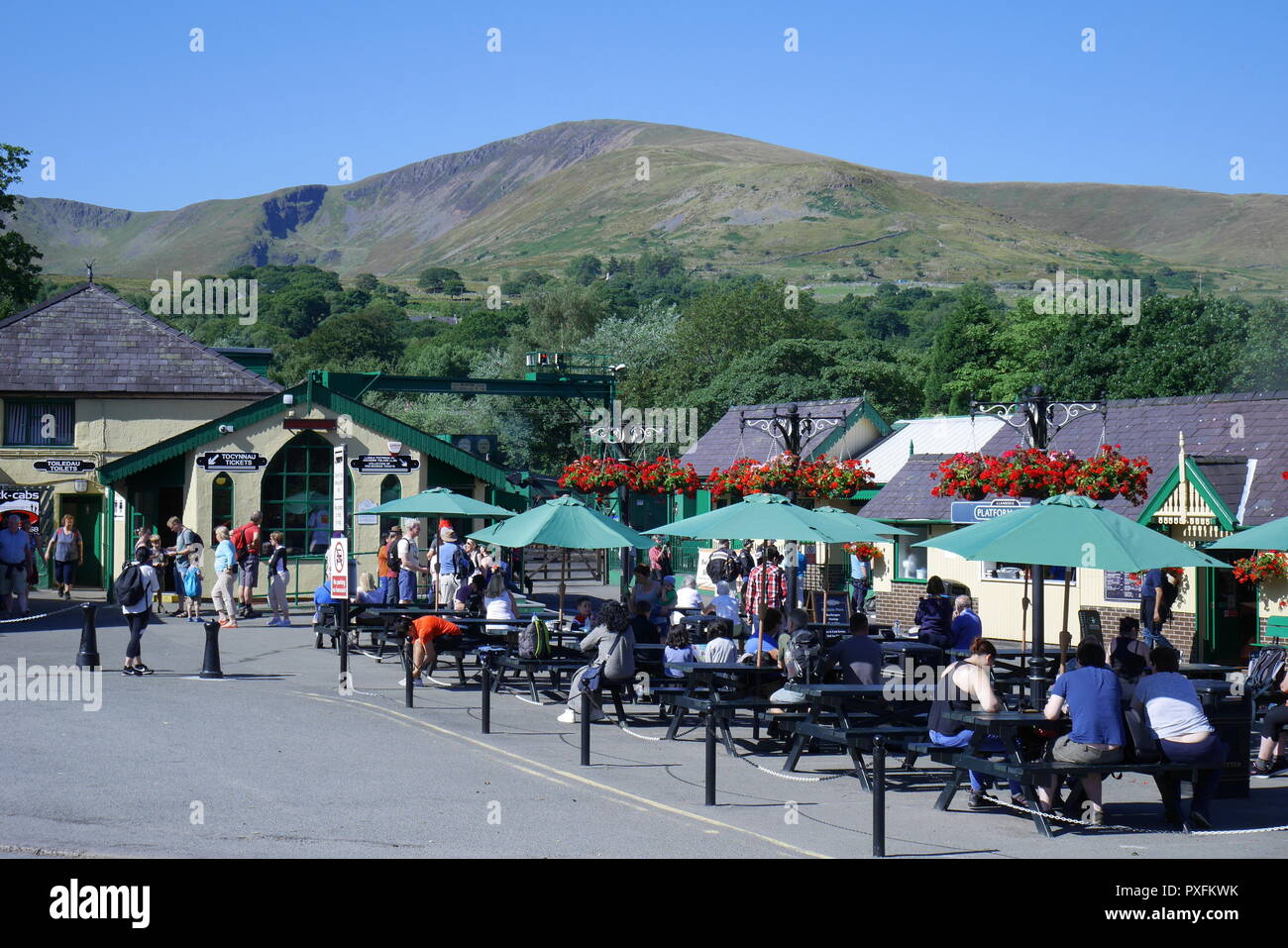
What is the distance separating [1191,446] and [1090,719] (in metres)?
16.2

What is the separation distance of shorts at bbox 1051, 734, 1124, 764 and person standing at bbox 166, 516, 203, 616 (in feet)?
62.3

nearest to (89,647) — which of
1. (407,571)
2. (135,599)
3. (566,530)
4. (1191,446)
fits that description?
(135,599)

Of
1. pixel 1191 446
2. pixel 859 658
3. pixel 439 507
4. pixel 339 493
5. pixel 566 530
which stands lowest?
pixel 859 658

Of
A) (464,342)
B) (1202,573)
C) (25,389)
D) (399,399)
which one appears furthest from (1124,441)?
(464,342)

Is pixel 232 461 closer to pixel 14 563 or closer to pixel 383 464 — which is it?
pixel 383 464

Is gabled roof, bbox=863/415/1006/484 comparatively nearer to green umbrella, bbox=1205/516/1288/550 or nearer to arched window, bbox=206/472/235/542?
arched window, bbox=206/472/235/542

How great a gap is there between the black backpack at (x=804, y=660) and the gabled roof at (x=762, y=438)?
70.2 ft

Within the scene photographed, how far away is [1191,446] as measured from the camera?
980 inches

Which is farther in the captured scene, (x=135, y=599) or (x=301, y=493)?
(x=301, y=493)

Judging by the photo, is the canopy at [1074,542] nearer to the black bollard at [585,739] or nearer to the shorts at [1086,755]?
the shorts at [1086,755]

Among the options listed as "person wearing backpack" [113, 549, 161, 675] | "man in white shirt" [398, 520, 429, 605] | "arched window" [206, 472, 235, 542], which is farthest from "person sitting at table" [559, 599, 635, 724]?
"arched window" [206, 472, 235, 542]

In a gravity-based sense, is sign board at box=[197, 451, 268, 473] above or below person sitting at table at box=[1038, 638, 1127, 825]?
above

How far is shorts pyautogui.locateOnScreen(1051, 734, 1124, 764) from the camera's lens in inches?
400
